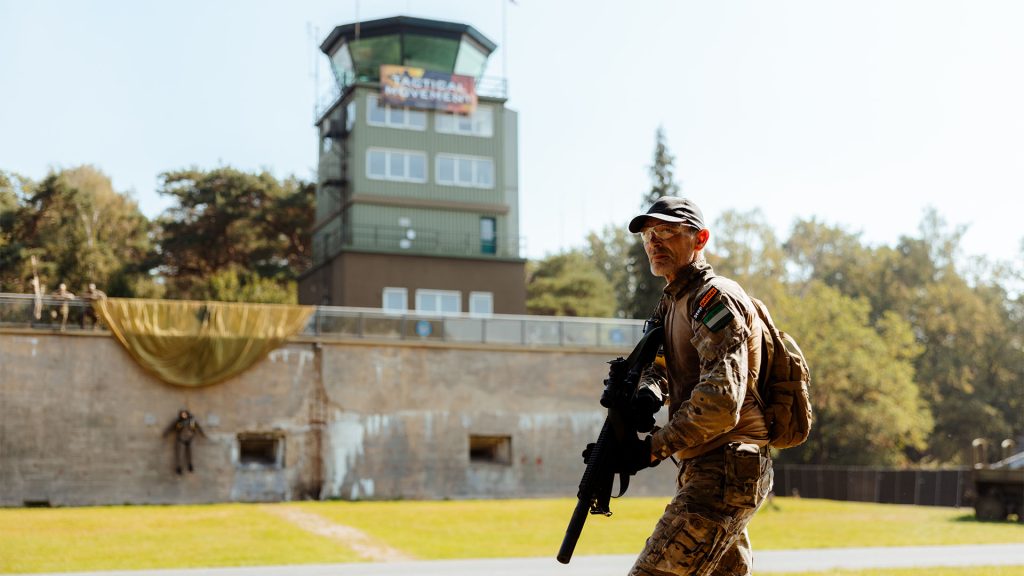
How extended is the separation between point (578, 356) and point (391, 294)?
11.0 meters

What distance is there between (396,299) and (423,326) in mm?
10327

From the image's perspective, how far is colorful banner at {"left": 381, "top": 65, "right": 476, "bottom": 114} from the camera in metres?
47.1

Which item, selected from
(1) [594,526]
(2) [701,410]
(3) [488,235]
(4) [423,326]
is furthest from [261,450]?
(2) [701,410]

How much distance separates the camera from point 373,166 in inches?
1861

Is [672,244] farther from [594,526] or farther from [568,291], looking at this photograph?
[568,291]

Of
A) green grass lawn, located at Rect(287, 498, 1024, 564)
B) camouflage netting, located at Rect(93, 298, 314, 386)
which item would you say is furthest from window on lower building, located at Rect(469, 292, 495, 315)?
camouflage netting, located at Rect(93, 298, 314, 386)

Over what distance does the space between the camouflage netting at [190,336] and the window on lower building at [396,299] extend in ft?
38.7

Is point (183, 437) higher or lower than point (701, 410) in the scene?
lower

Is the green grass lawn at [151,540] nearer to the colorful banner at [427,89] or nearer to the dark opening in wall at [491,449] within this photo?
the dark opening in wall at [491,449]

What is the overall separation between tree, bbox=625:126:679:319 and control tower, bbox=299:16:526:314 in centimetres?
1281

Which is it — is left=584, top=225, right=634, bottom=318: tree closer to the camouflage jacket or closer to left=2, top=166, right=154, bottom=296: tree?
left=2, top=166, right=154, bottom=296: tree

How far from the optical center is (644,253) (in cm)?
6191

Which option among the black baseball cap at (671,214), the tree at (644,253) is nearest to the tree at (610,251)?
the tree at (644,253)

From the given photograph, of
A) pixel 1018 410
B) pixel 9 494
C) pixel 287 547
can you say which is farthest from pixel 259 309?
pixel 1018 410
